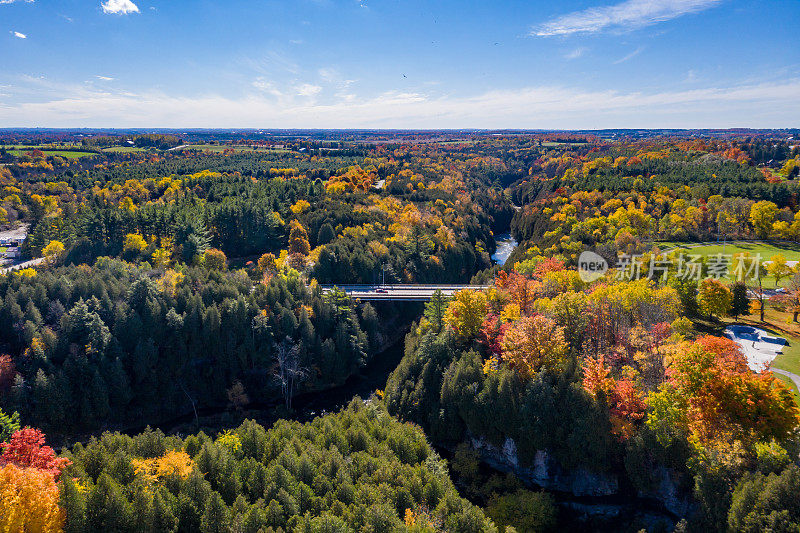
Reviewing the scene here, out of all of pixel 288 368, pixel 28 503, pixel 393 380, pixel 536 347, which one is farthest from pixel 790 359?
pixel 28 503

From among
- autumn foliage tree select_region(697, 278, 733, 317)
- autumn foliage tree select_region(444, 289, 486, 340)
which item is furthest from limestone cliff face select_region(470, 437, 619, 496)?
autumn foliage tree select_region(697, 278, 733, 317)

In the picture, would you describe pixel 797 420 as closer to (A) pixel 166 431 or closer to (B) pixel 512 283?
(B) pixel 512 283

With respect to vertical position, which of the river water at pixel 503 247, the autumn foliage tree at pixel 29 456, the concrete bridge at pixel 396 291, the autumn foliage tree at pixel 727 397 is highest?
the autumn foliage tree at pixel 727 397

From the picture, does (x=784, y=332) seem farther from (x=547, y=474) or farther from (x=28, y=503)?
(x=28, y=503)

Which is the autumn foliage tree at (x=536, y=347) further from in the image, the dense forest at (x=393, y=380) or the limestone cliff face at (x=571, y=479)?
the limestone cliff face at (x=571, y=479)

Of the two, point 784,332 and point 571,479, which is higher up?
point 784,332

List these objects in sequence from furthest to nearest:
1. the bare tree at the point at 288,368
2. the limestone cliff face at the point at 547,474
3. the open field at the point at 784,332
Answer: the bare tree at the point at 288,368, the open field at the point at 784,332, the limestone cliff face at the point at 547,474

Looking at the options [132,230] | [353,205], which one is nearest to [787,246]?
[353,205]

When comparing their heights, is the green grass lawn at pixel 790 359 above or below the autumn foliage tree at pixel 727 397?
below

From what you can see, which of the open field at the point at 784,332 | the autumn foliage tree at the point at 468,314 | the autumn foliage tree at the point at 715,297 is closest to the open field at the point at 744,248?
the open field at the point at 784,332
